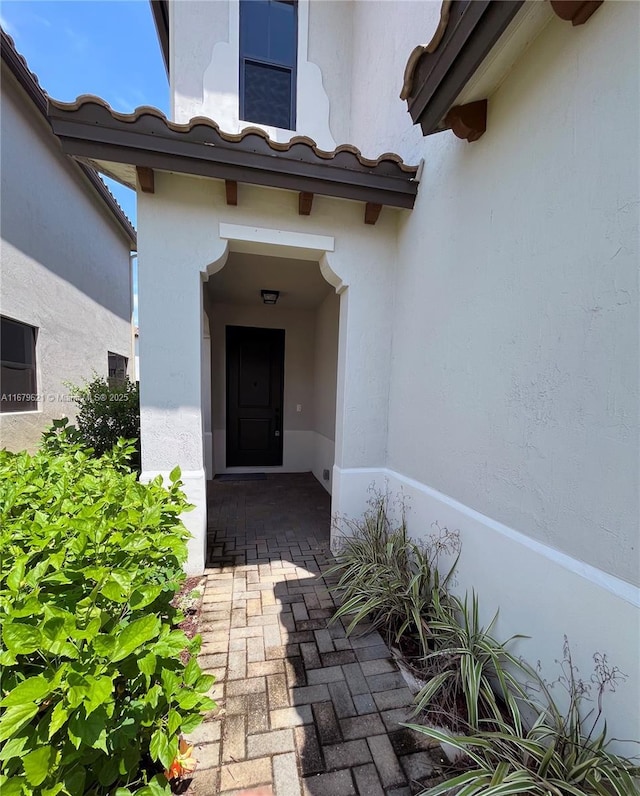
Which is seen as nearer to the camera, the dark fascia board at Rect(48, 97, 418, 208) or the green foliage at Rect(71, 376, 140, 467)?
the dark fascia board at Rect(48, 97, 418, 208)

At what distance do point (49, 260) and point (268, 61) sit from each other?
498 cm

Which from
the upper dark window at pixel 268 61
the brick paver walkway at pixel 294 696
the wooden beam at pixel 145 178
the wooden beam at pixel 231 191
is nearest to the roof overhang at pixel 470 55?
the wooden beam at pixel 231 191

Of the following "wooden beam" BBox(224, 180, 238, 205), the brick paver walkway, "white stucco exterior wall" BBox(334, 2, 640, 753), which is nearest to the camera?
"white stucco exterior wall" BBox(334, 2, 640, 753)

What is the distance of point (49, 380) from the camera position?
6000mm

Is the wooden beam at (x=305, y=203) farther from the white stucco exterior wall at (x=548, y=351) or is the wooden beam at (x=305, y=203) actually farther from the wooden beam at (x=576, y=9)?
the wooden beam at (x=576, y=9)

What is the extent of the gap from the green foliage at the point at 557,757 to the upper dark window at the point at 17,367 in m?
6.70

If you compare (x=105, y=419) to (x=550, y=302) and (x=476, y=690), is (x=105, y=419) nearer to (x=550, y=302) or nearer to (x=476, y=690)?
(x=476, y=690)

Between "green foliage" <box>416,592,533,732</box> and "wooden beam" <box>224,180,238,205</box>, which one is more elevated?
"wooden beam" <box>224,180,238,205</box>

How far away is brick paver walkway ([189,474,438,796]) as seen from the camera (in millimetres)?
1624

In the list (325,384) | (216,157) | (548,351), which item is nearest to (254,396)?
(325,384)

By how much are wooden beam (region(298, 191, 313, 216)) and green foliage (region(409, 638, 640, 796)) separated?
381cm

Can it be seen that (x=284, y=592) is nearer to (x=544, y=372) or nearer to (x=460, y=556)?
(x=460, y=556)

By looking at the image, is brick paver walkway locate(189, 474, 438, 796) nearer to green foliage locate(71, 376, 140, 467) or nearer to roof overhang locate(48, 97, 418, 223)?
green foliage locate(71, 376, 140, 467)

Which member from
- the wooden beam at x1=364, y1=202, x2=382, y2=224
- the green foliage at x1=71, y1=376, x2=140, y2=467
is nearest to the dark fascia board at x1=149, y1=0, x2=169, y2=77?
the wooden beam at x1=364, y1=202, x2=382, y2=224
